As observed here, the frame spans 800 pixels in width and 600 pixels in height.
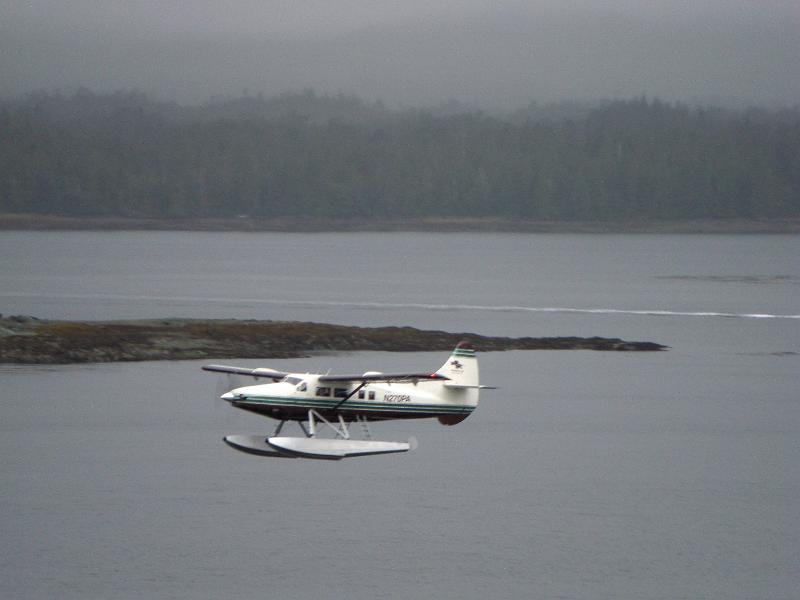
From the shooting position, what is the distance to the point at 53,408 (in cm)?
3216

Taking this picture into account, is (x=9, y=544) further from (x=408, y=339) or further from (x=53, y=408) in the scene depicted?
(x=408, y=339)

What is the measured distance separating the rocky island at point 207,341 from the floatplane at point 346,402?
43.5 ft

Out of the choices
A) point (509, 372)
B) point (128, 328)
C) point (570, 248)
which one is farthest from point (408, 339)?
point (570, 248)

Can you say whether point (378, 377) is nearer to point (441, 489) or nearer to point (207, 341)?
point (441, 489)

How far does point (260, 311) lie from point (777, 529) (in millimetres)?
41839

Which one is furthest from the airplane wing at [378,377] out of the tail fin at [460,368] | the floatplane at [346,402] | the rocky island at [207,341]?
the rocky island at [207,341]

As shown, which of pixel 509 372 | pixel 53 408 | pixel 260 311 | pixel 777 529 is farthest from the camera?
pixel 260 311

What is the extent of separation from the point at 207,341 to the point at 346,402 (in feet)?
54.9

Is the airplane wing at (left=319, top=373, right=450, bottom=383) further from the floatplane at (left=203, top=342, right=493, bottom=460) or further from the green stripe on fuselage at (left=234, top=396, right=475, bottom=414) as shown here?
the green stripe on fuselage at (left=234, top=396, right=475, bottom=414)

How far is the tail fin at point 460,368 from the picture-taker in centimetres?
2800

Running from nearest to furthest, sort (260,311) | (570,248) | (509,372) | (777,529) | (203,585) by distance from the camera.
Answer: (203,585) < (777,529) < (509,372) < (260,311) < (570,248)

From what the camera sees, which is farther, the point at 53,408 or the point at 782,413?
the point at 782,413

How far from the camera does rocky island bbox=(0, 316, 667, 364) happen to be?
39.7 metres

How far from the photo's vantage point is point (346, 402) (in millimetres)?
26703
